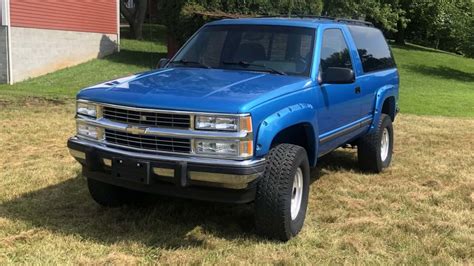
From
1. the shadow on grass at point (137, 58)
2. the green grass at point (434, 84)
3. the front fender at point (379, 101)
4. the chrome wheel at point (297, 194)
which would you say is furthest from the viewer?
the shadow on grass at point (137, 58)

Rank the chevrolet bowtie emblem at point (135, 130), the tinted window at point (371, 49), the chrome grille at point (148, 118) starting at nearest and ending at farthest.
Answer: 1. the chrome grille at point (148, 118)
2. the chevrolet bowtie emblem at point (135, 130)
3. the tinted window at point (371, 49)

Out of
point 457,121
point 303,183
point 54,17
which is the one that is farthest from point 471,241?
point 54,17

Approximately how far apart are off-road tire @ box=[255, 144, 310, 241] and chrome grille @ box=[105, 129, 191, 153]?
0.67 meters

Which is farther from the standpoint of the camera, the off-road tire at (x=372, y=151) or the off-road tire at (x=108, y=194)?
the off-road tire at (x=372, y=151)

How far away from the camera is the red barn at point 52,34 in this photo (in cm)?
1809

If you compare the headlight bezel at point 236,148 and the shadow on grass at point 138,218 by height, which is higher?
the headlight bezel at point 236,148

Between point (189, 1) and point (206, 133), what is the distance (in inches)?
698

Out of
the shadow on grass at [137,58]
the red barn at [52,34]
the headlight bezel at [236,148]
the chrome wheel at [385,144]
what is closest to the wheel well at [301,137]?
the headlight bezel at [236,148]

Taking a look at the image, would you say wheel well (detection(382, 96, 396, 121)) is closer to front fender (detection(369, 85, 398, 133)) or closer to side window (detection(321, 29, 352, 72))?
front fender (detection(369, 85, 398, 133))

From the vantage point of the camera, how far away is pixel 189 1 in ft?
69.1

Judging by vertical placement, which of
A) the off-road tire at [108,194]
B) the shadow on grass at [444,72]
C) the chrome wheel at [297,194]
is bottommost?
the shadow on grass at [444,72]

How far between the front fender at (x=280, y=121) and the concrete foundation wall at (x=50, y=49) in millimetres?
15623

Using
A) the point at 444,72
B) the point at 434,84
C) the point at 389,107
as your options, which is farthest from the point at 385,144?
the point at 444,72

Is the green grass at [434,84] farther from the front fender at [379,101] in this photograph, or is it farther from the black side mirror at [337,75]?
the black side mirror at [337,75]
